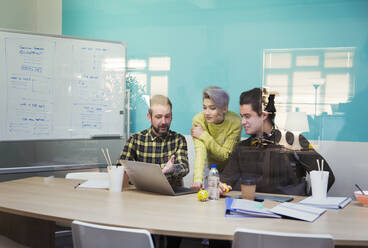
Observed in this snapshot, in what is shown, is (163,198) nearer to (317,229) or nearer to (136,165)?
(136,165)

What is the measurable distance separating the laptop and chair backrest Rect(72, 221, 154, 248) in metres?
0.67

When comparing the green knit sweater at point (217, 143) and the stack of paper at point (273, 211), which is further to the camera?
the green knit sweater at point (217, 143)

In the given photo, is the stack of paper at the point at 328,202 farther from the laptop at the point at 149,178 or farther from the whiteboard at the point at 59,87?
the whiteboard at the point at 59,87

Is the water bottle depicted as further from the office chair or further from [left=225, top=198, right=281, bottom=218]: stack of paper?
the office chair

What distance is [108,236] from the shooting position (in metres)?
1.54

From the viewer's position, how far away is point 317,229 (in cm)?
160

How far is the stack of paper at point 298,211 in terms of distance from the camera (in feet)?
5.85

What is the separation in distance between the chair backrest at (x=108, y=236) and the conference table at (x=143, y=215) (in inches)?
3.4

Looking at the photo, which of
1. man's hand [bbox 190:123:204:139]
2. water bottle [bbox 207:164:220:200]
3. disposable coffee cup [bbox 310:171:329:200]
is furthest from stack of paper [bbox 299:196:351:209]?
man's hand [bbox 190:123:204:139]

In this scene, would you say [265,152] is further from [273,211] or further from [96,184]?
[273,211]

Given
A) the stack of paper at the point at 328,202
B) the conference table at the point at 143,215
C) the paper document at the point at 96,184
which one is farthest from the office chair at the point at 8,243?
the stack of paper at the point at 328,202

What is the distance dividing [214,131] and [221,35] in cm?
101

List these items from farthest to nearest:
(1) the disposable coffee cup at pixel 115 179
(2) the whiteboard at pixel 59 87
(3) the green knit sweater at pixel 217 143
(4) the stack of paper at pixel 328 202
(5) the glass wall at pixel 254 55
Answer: (3) the green knit sweater at pixel 217 143
(2) the whiteboard at pixel 59 87
(5) the glass wall at pixel 254 55
(1) the disposable coffee cup at pixel 115 179
(4) the stack of paper at pixel 328 202

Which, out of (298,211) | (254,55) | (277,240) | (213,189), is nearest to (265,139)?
(254,55)
